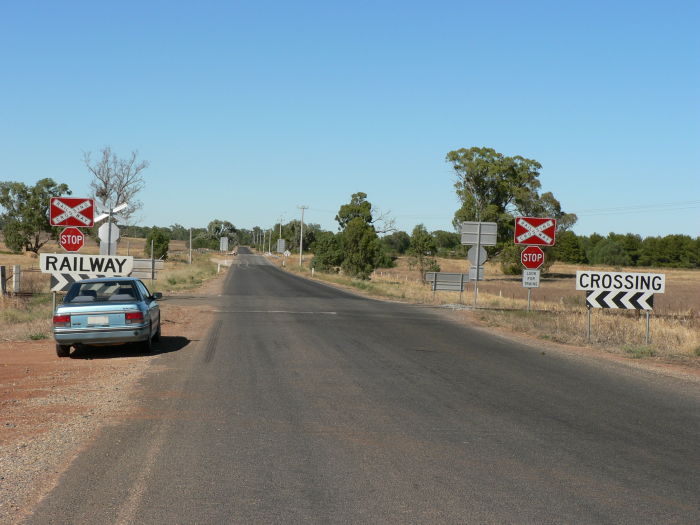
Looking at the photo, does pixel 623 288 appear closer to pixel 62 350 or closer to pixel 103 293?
pixel 103 293

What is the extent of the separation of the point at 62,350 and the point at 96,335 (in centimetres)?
102

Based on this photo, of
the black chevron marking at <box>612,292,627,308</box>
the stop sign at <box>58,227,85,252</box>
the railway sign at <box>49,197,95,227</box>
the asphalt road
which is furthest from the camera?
the stop sign at <box>58,227,85,252</box>

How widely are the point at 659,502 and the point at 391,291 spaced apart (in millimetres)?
39696

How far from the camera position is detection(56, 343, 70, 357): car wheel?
1324cm

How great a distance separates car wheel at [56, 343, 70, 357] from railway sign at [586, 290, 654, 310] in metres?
12.1

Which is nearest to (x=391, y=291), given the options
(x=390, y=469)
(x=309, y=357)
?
(x=309, y=357)

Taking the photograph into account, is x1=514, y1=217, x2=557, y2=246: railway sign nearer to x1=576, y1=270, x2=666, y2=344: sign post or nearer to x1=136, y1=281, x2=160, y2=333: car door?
x1=576, y1=270, x2=666, y2=344: sign post

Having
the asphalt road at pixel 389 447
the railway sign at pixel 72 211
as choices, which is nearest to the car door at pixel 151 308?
the asphalt road at pixel 389 447

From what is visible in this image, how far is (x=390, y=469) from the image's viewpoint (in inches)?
242

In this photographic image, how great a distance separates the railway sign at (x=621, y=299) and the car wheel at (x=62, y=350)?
1207cm

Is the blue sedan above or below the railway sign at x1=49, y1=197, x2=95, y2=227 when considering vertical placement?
below

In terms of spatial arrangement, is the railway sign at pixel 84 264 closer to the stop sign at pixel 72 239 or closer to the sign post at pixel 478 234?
the stop sign at pixel 72 239

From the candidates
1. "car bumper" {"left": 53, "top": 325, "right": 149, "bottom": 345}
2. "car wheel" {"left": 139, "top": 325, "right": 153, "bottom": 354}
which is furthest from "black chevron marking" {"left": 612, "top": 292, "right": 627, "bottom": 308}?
"car bumper" {"left": 53, "top": 325, "right": 149, "bottom": 345}

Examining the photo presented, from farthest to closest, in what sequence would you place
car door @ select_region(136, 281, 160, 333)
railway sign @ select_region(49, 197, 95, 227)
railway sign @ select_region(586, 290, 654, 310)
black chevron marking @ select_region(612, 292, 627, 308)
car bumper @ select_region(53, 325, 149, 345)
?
railway sign @ select_region(49, 197, 95, 227) < black chevron marking @ select_region(612, 292, 627, 308) < railway sign @ select_region(586, 290, 654, 310) < car door @ select_region(136, 281, 160, 333) < car bumper @ select_region(53, 325, 149, 345)
